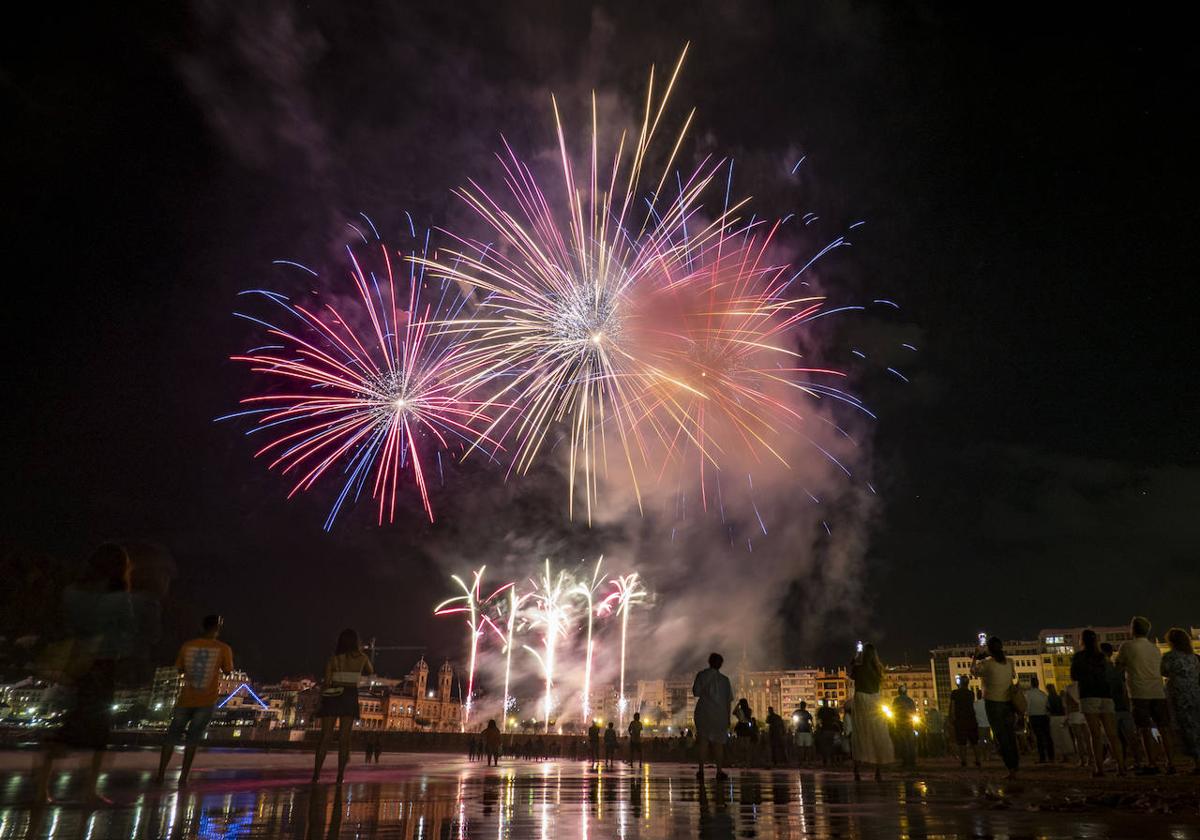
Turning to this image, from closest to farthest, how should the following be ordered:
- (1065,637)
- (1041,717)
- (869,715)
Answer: (869,715), (1041,717), (1065,637)

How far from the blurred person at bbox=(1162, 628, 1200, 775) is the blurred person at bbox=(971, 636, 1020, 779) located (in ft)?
4.90

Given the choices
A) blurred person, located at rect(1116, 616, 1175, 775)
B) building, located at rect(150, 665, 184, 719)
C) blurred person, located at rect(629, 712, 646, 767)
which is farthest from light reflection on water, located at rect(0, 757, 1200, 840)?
blurred person, located at rect(629, 712, 646, 767)

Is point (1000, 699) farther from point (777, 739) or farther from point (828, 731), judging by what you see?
point (777, 739)

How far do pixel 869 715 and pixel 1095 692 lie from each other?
2.67 m

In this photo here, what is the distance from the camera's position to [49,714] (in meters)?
5.75

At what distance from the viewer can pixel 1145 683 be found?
840 centimetres

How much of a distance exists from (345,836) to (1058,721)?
1359 cm

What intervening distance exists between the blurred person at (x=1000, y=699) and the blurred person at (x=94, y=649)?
28.6 feet

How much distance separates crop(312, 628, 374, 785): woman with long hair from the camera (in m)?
8.11

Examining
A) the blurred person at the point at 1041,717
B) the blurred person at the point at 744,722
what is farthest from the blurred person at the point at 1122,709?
the blurred person at the point at 744,722

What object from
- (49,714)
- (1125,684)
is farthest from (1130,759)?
(49,714)

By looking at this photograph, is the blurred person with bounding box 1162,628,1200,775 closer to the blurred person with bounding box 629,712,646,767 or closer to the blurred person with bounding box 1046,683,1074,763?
the blurred person with bounding box 1046,683,1074,763

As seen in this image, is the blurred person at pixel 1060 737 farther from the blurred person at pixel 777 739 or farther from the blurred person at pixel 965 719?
the blurred person at pixel 777 739

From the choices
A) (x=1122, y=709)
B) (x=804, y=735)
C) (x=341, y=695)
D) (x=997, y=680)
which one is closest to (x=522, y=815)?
(x=341, y=695)
